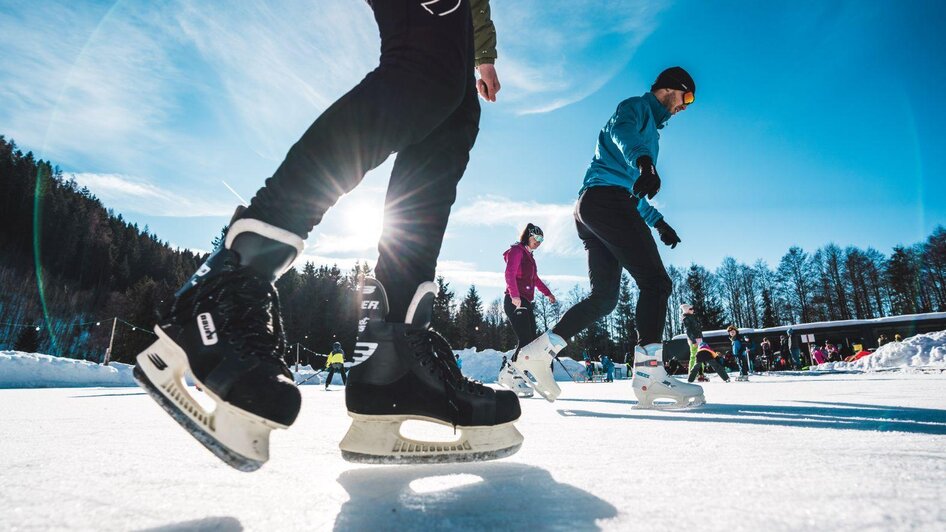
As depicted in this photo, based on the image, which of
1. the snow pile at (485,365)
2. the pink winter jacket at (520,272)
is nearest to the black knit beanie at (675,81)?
the pink winter jacket at (520,272)

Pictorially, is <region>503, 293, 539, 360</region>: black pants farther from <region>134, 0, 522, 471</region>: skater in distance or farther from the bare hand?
<region>134, 0, 522, 471</region>: skater in distance

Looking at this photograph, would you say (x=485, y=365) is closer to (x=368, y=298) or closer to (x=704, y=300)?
(x=368, y=298)

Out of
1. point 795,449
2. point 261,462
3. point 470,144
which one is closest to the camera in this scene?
point 261,462

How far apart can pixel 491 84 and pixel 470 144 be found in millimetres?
494

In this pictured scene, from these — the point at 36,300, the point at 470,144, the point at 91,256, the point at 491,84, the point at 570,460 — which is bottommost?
the point at 570,460

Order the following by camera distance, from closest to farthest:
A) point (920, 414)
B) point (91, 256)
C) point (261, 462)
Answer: point (261, 462)
point (920, 414)
point (91, 256)

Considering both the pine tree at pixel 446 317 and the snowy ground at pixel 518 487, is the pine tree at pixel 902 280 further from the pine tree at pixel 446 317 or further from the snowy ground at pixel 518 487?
the snowy ground at pixel 518 487

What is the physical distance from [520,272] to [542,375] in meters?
1.56

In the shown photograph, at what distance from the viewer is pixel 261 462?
0.66 meters

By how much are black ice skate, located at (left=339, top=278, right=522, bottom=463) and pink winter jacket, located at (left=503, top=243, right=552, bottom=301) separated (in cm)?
336

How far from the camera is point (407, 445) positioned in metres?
0.88

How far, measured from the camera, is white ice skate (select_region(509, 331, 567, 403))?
121 inches

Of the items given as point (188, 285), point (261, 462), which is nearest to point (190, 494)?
point (261, 462)

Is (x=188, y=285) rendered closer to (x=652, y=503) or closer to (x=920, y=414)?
(x=652, y=503)
